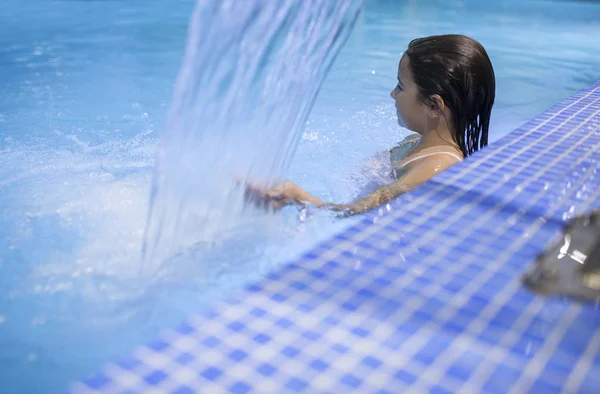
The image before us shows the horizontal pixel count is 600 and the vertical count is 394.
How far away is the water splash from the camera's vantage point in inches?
85.2

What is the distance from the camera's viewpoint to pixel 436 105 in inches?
101

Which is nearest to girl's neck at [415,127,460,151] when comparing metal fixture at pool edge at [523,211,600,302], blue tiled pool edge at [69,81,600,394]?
blue tiled pool edge at [69,81,600,394]

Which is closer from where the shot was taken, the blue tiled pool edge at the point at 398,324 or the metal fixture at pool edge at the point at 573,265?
the blue tiled pool edge at the point at 398,324

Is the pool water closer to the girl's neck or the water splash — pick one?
the water splash

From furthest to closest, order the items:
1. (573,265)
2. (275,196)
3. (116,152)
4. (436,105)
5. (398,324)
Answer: (116,152) → (436,105) → (275,196) → (573,265) → (398,324)

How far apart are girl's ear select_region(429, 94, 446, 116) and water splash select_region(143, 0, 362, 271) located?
18.5 inches

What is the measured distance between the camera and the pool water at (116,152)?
6.82 feet

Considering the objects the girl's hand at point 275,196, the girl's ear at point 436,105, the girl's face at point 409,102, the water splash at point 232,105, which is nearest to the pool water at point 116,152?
the girl's hand at point 275,196

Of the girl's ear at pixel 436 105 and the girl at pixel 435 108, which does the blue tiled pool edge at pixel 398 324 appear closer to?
the girl at pixel 435 108

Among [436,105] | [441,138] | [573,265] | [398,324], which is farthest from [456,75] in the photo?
[398,324]

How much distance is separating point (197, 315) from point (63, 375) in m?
→ 0.86

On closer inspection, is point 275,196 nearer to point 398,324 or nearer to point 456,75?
point 456,75

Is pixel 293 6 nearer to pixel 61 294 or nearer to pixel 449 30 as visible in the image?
pixel 61 294

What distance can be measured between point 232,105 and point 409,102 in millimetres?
758
